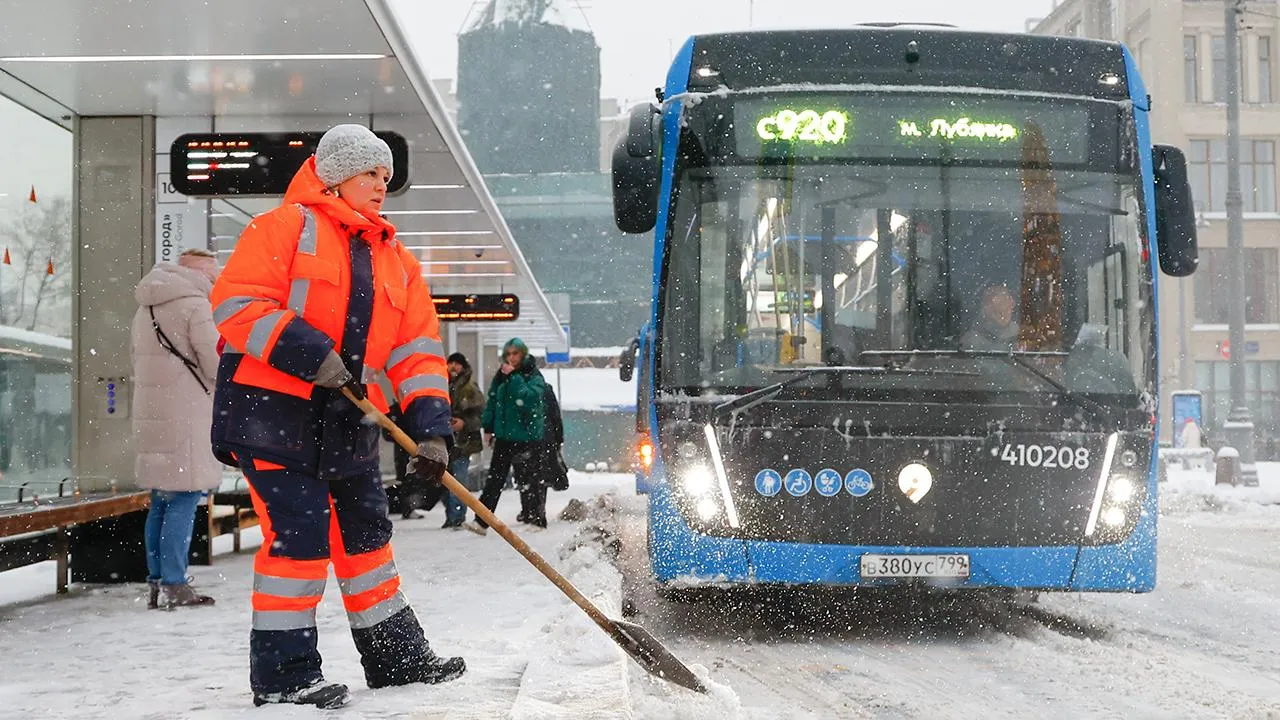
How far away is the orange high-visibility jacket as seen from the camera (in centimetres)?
465

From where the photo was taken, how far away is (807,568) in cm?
719

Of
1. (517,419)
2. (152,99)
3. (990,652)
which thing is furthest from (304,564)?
(517,419)

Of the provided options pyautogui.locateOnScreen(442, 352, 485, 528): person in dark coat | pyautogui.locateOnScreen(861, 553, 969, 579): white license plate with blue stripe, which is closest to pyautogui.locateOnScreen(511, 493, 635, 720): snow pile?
pyautogui.locateOnScreen(861, 553, 969, 579): white license plate with blue stripe

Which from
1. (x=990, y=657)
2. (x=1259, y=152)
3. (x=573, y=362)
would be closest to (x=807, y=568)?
(x=990, y=657)

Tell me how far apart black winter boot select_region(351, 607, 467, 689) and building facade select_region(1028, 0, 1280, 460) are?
143 ft

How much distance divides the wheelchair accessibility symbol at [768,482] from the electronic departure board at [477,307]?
14.7m

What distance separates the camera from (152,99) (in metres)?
10.8

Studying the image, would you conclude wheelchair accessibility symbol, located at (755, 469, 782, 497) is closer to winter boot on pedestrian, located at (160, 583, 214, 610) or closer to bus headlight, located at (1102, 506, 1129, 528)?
bus headlight, located at (1102, 506, 1129, 528)

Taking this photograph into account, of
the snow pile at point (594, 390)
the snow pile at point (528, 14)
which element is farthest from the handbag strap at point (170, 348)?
the snow pile at point (528, 14)

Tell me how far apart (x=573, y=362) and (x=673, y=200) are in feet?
210

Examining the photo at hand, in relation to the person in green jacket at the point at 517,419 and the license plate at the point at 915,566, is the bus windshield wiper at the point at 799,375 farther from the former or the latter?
the person in green jacket at the point at 517,419

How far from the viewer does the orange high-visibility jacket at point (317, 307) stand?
15.3 ft

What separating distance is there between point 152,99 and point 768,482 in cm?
618

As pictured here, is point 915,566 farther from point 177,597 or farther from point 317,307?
point 177,597
